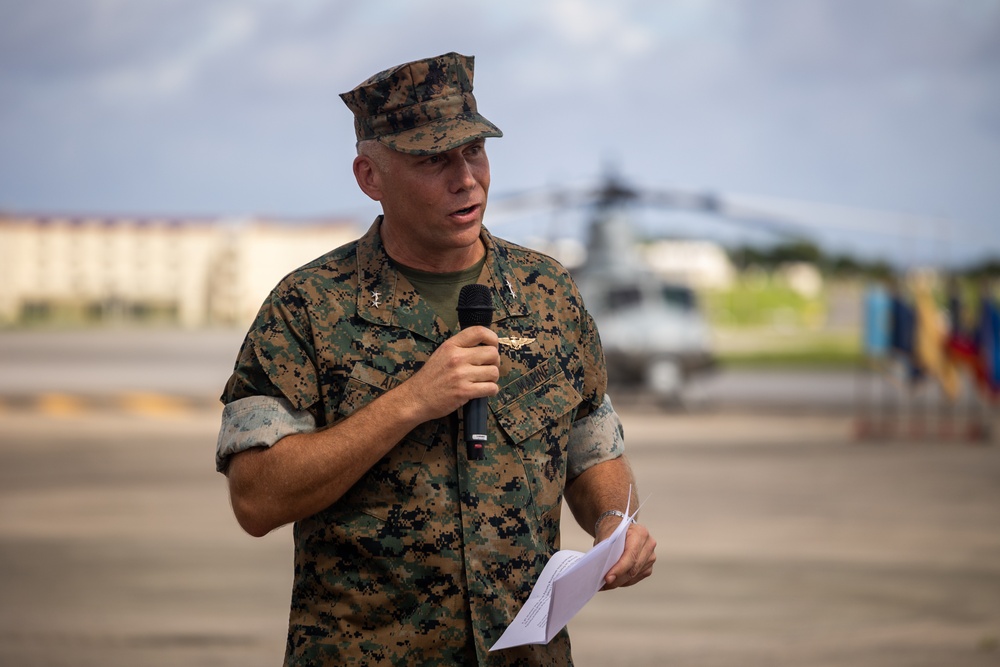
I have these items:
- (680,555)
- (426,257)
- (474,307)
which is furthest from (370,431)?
(680,555)

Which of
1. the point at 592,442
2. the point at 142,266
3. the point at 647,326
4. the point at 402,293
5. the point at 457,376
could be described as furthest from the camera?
the point at 142,266

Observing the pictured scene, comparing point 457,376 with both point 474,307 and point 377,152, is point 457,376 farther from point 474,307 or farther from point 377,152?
point 377,152

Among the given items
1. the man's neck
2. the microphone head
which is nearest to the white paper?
the microphone head

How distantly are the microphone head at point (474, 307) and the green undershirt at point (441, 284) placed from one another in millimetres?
88

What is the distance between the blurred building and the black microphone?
8170cm

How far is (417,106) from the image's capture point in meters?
2.43

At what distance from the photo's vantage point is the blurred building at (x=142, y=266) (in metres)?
86.2

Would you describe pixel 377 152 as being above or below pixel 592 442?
above

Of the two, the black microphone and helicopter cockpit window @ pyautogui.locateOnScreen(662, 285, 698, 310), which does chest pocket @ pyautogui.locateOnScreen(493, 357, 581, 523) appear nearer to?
the black microphone

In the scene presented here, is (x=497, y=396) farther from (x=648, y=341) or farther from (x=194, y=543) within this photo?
(x=648, y=341)

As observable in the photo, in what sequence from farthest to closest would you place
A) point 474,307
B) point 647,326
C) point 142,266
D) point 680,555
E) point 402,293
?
point 142,266 < point 647,326 < point 680,555 < point 402,293 < point 474,307

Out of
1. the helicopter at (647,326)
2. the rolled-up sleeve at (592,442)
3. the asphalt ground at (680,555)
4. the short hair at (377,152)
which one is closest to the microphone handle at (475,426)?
the rolled-up sleeve at (592,442)

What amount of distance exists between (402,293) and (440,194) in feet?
0.62

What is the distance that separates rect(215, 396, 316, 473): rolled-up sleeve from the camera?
90.7 inches
